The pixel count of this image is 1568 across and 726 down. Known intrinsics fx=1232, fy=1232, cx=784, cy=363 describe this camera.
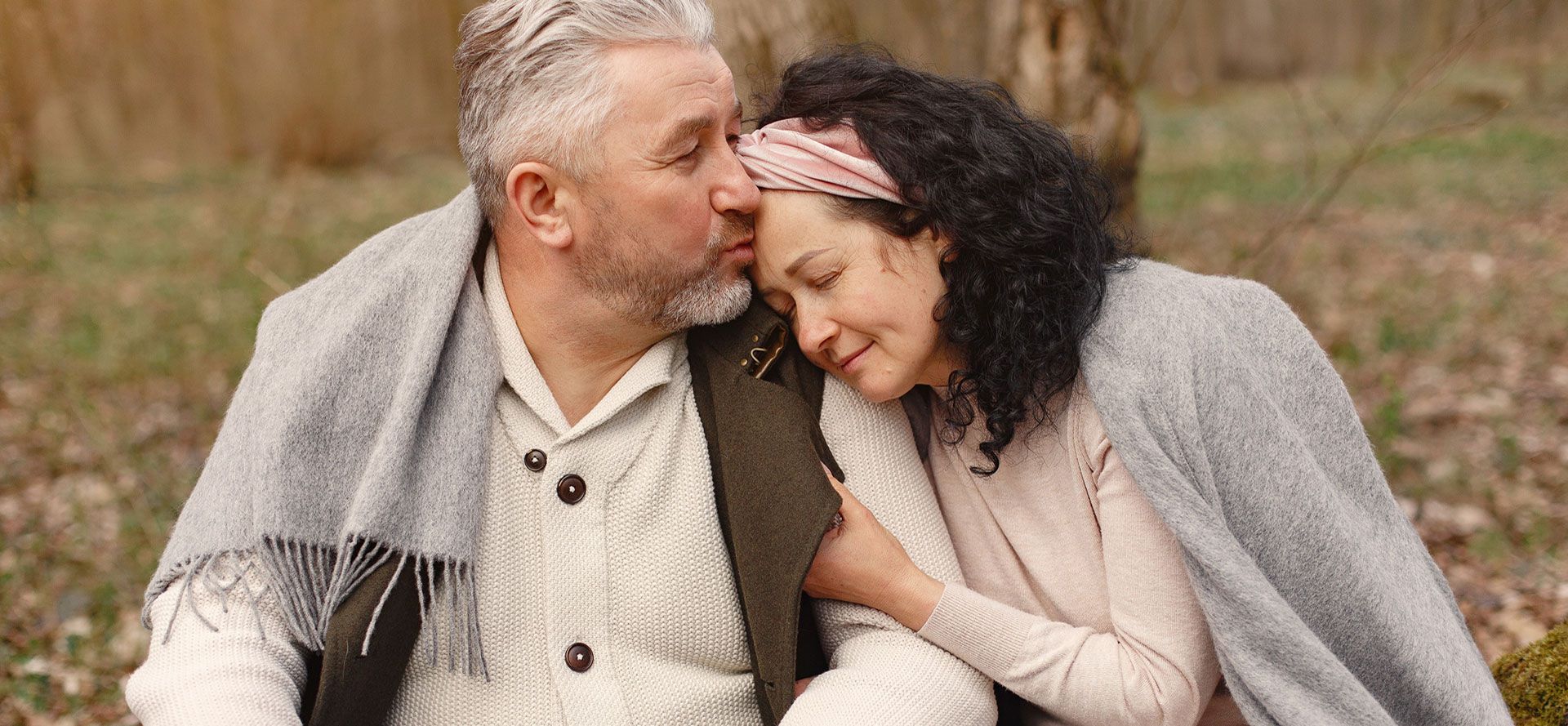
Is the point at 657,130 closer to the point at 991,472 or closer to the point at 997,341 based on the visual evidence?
the point at 997,341

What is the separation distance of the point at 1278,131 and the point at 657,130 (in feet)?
43.6

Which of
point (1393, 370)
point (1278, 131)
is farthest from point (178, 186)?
point (1393, 370)

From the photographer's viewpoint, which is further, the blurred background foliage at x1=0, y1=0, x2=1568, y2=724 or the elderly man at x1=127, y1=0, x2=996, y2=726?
the blurred background foliage at x1=0, y1=0, x2=1568, y2=724

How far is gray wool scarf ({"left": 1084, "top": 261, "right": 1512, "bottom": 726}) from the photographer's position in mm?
2121

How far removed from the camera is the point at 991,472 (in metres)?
2.41

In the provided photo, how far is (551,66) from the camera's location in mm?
2361

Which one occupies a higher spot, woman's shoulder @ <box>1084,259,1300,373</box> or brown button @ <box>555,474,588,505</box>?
woman's shoulder @ <box>1084,259,1300,373</box>

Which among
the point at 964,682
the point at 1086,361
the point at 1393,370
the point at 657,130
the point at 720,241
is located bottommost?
the point at 1393,370

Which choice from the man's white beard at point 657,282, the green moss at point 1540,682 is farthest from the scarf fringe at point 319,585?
the green moss at point 1540,682

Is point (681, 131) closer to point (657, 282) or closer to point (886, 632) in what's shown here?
point (657, 282)

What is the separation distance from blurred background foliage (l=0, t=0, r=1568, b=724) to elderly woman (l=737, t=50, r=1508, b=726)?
50.7 inches

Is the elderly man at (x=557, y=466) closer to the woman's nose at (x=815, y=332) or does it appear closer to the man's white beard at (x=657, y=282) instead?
the man's white beard at (x=657, y=282)

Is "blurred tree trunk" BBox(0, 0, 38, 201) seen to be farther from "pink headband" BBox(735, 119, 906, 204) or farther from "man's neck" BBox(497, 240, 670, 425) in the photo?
→ "pink headband" BBox(735, 119, 906, 204)

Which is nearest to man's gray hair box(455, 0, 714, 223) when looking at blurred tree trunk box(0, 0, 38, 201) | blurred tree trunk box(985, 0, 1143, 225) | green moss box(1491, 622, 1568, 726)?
blurred tree trunk box(985, 0, 1143, 225)
